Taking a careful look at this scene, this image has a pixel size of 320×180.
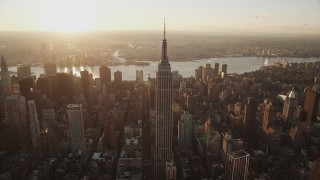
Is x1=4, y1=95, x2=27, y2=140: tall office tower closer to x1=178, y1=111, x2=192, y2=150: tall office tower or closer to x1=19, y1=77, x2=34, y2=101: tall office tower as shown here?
x1=19, y1=77, x2=34, y2=101: tall office tower

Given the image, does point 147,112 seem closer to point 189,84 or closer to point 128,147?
point 128,147

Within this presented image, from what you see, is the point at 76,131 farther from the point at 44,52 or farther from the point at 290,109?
the point at 44,52

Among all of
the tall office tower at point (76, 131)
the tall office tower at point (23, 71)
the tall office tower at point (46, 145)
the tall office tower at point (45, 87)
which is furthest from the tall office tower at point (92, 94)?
the tall office tower at point (46, 145)

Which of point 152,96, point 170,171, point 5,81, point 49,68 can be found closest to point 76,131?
point 170,171

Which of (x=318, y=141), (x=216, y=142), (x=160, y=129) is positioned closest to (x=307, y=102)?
(x=318, y=141)

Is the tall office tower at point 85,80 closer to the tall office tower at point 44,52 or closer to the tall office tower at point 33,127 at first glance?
the tall office tower at point 44,52

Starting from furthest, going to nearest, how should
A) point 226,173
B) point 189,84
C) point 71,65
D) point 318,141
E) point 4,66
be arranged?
point 71,65
point 189,84
point 4,66
point 318,141
point 226,173
